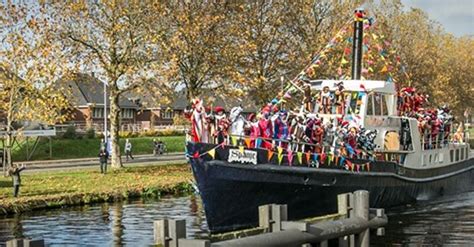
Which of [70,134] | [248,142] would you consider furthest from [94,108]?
[248,142]

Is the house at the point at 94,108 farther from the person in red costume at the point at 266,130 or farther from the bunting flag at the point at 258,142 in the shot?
the bunting flag at the point at 258,142

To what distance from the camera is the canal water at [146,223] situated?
896 inches

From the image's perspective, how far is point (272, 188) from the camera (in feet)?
76.9

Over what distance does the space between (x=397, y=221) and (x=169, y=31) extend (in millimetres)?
19268

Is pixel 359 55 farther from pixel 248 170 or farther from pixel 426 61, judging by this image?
pixel 426 61

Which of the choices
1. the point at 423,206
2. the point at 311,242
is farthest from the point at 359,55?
the point at 311,242

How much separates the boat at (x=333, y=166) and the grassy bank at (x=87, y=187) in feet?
29.9

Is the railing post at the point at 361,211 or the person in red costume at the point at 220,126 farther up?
the person in red costume at the point at 220,126

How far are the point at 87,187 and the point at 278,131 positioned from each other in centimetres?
1299

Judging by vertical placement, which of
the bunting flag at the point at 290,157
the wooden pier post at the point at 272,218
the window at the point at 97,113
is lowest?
the wooden pier post at the point at 272,218

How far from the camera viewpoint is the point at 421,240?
22.8 m

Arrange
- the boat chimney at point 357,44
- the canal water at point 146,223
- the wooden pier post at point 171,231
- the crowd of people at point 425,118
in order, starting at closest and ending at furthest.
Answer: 1. the wooden pier post at point 171,231
2. the canal water at point 146,223
3. the boat chimney at point 357,44
4. the crowd of people at point 425,118

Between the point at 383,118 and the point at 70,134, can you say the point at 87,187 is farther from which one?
the point at 70,134

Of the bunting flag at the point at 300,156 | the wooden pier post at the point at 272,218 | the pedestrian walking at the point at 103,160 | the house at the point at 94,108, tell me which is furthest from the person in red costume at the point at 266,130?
the house at the point at 94,108
